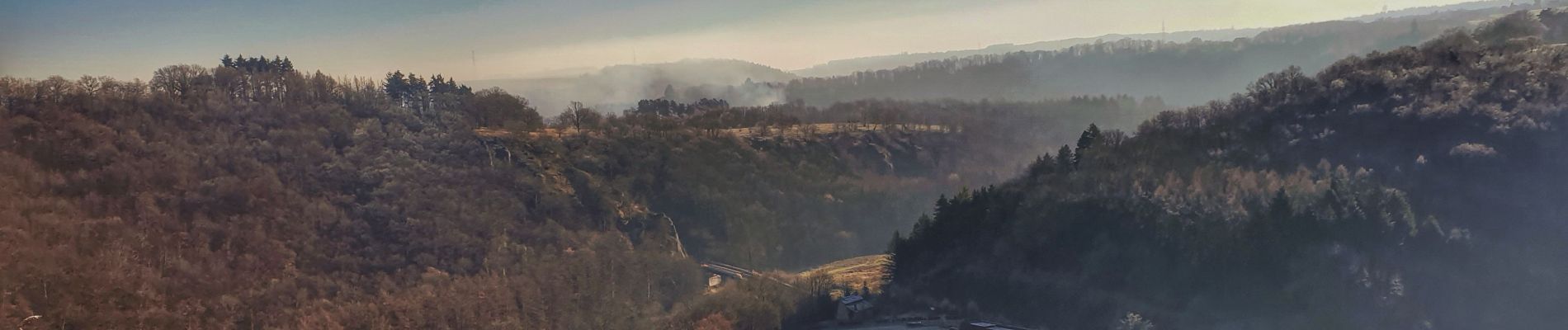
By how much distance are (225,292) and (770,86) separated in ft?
460

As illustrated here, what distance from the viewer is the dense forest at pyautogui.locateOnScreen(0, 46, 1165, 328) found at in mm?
57562

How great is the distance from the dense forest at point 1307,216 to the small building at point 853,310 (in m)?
2.77

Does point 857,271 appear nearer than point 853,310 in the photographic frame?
No

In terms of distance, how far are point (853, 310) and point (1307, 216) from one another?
77.7 feet

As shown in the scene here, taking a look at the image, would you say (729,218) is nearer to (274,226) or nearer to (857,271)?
(857,271)

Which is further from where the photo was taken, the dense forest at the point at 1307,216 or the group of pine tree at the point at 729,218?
the group of pine tree at the point at 729,218

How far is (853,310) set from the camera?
57.8 m

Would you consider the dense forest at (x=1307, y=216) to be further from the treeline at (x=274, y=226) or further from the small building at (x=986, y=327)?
the treeline at (x=274, y=226)

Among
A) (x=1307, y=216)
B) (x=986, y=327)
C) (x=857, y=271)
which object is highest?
(x=1307, y=216)

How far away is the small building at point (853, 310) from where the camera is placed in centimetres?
5772

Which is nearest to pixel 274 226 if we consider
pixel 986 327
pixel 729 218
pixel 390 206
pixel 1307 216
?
pixel 390 206

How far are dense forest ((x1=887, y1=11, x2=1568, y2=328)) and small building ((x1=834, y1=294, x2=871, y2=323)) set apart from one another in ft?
9.09

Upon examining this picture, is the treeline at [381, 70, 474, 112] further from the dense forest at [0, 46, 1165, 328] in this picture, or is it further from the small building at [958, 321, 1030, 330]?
the small building at [958, 321, 1030, 330]

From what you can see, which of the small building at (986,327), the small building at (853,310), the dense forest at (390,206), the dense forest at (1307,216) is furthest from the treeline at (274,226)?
the dense forest at (1307,216)
